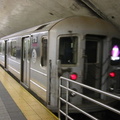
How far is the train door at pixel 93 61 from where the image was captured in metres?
5.34

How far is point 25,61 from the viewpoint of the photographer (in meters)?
7.68

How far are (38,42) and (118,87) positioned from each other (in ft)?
8.00

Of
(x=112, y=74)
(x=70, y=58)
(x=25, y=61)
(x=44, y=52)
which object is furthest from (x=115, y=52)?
(x=25, y=61)

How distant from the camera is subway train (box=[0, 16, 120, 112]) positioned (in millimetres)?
5059

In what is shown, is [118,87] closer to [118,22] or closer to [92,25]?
[92,25]

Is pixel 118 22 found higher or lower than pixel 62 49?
higher

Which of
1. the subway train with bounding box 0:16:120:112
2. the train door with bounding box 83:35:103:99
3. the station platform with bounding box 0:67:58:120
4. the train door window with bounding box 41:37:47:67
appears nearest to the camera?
the station platform with bounding box 0:67:58:120

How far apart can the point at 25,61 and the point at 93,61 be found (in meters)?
3.04

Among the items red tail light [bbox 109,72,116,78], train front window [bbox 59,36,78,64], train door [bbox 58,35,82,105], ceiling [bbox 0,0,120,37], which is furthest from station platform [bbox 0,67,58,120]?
ceiling [bbox 0,0,120,37]

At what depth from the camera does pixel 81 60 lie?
201 inches

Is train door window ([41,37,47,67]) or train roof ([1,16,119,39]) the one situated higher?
train roof ([1,16,119,39])

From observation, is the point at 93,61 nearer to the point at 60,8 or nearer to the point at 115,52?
the point at 115,52

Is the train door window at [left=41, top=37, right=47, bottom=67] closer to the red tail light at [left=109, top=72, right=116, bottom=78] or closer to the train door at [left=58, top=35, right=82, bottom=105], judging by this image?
the train door at [left=58, top=35, right=82, bottom=105]

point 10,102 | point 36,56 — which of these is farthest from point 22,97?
point 36,56
